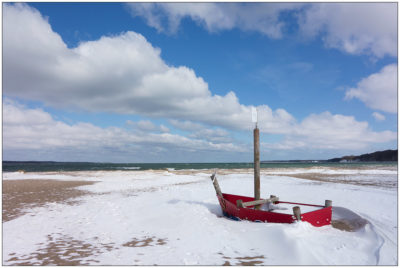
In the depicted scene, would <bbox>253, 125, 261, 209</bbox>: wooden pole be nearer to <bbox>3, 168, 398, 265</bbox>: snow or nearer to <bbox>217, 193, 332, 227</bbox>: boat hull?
<bbox>217, 193, 332, 227</bbox>: boat hull

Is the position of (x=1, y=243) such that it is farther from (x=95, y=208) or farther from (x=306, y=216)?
(x=306, y=216)

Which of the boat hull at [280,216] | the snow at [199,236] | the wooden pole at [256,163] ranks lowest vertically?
the snow at [199,236]

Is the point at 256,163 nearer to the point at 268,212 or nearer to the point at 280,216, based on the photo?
the point at 268,212

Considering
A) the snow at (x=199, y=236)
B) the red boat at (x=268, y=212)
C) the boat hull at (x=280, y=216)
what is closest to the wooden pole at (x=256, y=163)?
the red boat at (x=268, y=212)

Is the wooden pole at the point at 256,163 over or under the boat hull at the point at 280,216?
over

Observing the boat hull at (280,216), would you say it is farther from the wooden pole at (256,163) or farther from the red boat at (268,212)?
the wooden pole at (256,163)

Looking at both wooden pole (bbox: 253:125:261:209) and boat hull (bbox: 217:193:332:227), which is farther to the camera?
wooden pole (bbox: 253:125:261:209)

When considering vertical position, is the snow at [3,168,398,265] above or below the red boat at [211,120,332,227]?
below

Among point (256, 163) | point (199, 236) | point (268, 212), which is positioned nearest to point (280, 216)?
point (268, 212)

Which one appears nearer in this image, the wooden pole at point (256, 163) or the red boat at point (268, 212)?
the red boat at point (268, 212)

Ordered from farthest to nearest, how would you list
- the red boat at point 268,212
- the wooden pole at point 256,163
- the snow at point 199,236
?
the wooden pole at point 256,163 < the red boat at point 268,212 < the snow at point 199,236

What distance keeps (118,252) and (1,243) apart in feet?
14.1

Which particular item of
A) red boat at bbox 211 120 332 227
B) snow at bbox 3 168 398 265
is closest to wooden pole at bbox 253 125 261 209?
red boat at bbox 211 120 332 227

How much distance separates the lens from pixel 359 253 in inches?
258
